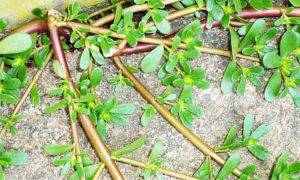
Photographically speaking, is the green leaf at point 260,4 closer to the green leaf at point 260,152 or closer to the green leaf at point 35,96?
the green leaf at point 260,152

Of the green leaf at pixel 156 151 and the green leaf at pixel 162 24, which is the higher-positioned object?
the green leaf at pixel 162 24

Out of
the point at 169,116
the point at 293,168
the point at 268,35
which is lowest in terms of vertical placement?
the point at 293,168

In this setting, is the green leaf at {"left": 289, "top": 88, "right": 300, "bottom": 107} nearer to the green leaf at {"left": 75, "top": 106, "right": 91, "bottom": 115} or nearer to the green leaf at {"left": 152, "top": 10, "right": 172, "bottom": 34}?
→ the green leaf at {"left": 152, "top": 10, "right": 172, "bottom": 34}

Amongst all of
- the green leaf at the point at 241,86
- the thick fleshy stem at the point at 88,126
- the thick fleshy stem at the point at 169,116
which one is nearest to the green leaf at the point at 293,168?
the thick fleshy stem at the point at 169,116

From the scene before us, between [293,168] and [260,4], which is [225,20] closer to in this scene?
[260,4]

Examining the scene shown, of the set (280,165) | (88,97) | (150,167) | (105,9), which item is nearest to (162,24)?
(105,9)

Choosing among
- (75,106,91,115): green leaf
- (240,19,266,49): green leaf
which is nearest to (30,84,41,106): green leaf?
(75,106,91,115): green leaf

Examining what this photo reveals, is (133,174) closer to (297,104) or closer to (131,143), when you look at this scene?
(131,143)
